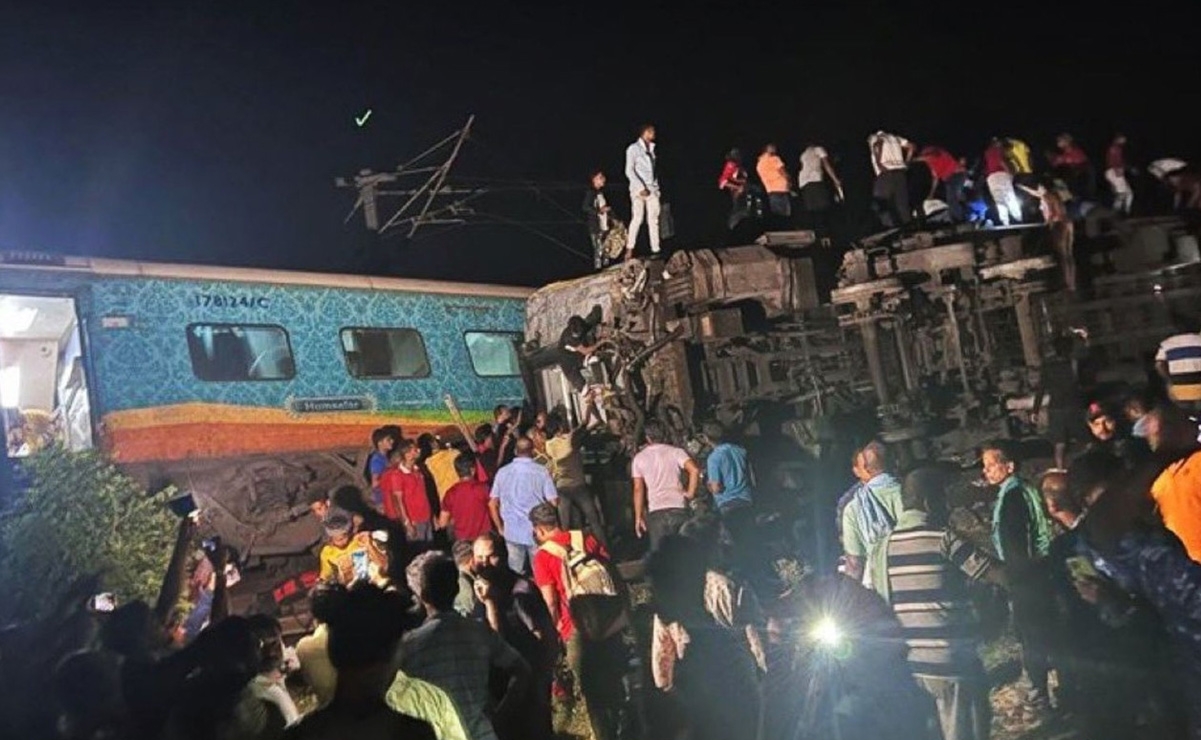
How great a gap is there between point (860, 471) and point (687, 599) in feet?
4.52

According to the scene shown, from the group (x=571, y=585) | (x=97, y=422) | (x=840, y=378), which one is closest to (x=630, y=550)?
(x=840, y=378)

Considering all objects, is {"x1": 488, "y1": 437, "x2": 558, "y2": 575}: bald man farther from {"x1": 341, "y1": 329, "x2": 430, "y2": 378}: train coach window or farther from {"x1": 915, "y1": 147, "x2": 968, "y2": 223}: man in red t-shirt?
{"x1": 915, "y1": 147, "x2": 968, "y2": 223}: man in red t-shirt

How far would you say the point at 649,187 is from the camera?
13.5 m

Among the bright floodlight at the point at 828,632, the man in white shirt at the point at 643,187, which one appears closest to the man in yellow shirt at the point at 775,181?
the man in white shirt at the point at 643,187

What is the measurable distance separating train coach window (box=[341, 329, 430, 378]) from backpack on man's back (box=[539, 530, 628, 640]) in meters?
7.32

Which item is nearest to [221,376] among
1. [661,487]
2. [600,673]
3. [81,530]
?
[81,530]

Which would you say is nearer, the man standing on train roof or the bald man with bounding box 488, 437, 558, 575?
the bald man with bounding box 488, 437, 558, 575

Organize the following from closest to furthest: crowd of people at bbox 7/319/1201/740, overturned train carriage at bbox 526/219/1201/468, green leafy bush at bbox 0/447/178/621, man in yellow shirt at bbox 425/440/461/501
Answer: crowd of people at bbox 7/319/1201/740 → green leafy bush at bbox 0/447/178/621 → man in yellow shirt at bbox 425/440/461/501 → overturned train carriage at bbox 526/219/1201/468

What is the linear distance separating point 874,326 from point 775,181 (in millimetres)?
3842

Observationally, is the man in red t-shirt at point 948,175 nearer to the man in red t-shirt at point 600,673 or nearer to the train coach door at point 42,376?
the man in red t-shirt at point 600,673

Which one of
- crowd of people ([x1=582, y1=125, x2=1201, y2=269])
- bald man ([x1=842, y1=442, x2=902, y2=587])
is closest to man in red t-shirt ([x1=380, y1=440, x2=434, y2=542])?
bald man ([x1=842, y1=442, x2=902, y2=587])

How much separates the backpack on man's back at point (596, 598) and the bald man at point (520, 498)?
2.67 metres

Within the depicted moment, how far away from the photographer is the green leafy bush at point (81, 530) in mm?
7932

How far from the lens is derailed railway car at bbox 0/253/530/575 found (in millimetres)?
10352
